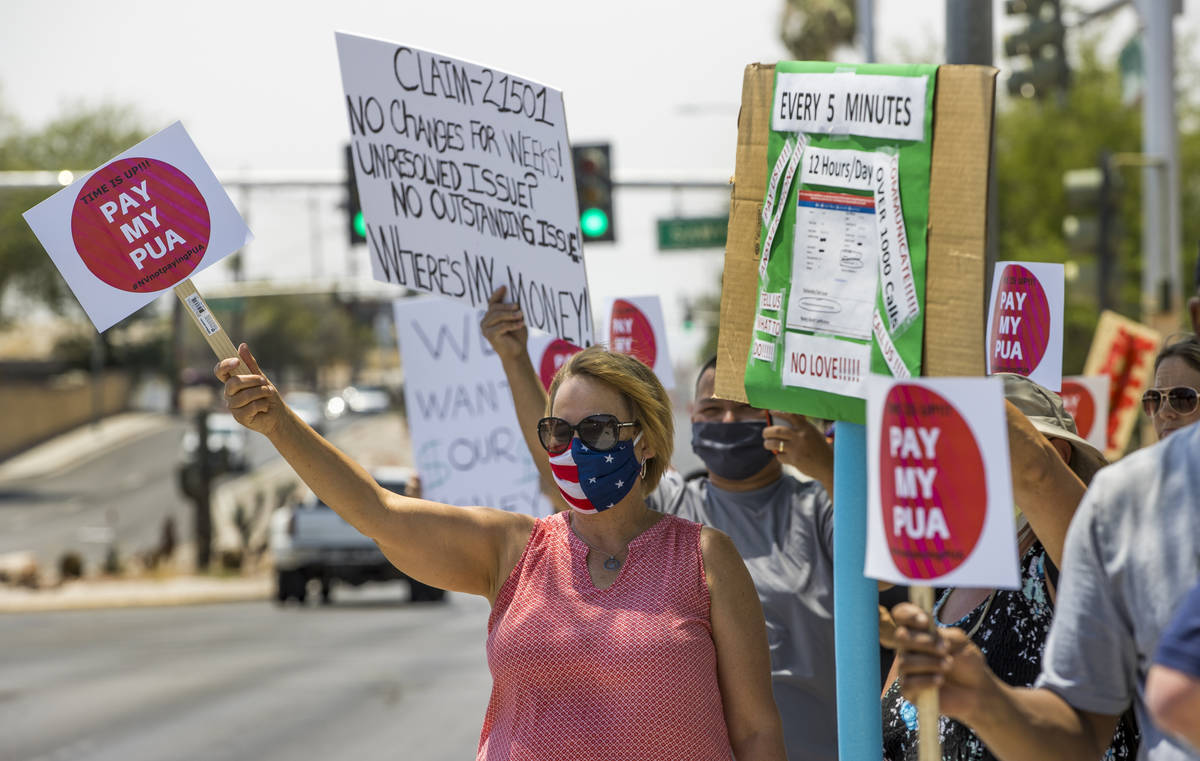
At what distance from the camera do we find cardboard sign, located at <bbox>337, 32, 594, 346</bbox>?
4160 millimetres

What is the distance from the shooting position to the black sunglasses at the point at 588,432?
122 inches

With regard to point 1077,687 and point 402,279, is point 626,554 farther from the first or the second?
point 402,279

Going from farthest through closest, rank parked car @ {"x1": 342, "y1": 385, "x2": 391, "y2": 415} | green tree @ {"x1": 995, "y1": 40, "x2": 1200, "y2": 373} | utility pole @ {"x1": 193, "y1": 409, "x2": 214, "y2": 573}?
parked car @ {"x1": 342, "y1": 385, "x2": 391, "y2": 415} → green tree @ {"x1": 995, "y1": 40, "x2": 1200, "y2": 373} → utility pole @ {"x1": 193, "y1": 409, "x2": 214, "y2": 573}

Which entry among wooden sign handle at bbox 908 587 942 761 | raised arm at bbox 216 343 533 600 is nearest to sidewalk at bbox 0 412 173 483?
raised arm at bbox 216 343 533 600

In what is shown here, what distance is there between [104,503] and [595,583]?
149ft

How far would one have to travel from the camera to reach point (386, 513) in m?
3.00

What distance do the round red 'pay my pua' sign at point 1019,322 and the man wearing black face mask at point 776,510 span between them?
64 cm

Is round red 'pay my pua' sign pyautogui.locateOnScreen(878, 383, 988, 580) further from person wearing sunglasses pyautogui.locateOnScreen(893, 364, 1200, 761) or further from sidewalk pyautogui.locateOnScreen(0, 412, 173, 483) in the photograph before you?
sidewalk pyautogui.locateOnScreen(0, 412, 173, 483)

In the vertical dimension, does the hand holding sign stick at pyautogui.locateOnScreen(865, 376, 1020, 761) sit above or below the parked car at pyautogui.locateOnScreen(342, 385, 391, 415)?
above

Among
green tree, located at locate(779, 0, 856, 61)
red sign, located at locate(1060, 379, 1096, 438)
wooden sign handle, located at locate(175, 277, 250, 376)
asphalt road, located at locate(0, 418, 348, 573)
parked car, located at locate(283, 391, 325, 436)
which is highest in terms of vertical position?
green tree, located at locate(779, 0, 856, 61)

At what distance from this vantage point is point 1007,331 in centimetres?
410

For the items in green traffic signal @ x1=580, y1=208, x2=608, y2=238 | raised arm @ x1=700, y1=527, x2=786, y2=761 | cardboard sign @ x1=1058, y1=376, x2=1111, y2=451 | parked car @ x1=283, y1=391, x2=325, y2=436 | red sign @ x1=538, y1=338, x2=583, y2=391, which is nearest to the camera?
raised arm @ x1=700, y1=527, x2=786, y2=761

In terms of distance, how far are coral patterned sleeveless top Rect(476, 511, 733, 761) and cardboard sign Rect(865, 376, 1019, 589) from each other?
84 cm

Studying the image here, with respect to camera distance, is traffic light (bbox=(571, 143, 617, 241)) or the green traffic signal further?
the green traffic signal
